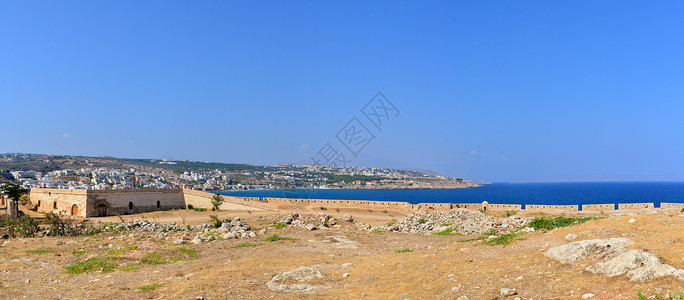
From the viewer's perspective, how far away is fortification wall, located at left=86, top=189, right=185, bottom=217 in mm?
42406

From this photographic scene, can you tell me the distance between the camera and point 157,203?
156 ft

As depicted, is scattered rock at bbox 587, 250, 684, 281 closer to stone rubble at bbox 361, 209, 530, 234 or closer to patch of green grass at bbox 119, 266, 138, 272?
stone rubble at bbox 361, 209, 530, 234

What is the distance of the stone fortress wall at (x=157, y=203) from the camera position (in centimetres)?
4178

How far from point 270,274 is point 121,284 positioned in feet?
14.8

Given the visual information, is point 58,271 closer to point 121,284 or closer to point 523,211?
point 121,284

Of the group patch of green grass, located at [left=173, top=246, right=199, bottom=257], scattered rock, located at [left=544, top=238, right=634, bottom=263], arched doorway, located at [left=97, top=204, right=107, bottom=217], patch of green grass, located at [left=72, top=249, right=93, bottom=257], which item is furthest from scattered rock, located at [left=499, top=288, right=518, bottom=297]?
arched doorway, located at [left=97, top=204, right=107, bottom=217]

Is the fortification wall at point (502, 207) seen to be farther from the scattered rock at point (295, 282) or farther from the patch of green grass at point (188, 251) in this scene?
the scattered rock at point (295, 282)

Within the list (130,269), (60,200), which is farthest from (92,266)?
(60,200)

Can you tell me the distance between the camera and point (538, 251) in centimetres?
1077

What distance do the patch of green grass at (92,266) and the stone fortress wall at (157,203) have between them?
29613 mm

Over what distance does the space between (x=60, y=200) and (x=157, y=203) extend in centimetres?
944

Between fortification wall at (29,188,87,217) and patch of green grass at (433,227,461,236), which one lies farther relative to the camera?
fortification wall at (29,188,87,217)

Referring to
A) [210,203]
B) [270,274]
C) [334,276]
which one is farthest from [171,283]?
[210,203]

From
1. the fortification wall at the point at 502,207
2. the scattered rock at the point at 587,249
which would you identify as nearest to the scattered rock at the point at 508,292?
the scattered rock at the point at 587,249
